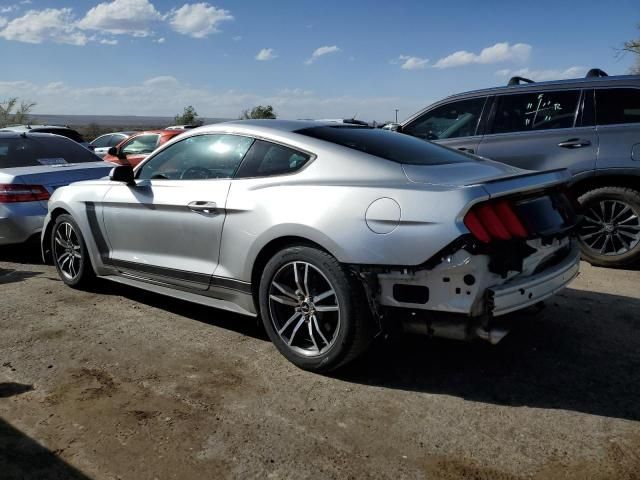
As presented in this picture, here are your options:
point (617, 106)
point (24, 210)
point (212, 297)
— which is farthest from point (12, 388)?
point (617, 106)

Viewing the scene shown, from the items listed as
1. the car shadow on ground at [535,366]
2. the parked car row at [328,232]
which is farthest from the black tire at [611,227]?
the parked car row at [328,232]

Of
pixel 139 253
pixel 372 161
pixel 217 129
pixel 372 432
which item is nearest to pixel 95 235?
pixel 139 253

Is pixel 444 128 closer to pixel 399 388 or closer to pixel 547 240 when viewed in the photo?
pixel 547 240

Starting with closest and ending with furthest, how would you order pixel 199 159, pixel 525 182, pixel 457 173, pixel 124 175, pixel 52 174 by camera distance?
pixel 525 182
pixel 457 173
pixel 199 159
pixel 124 175
pixel 52 174

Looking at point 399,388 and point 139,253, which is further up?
point 139,253

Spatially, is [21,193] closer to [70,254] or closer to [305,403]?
[70,254]

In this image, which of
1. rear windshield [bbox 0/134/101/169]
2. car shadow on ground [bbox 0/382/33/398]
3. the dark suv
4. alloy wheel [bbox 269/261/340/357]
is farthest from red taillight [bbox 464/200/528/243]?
rear windshield [bbox 0/134/101/169]

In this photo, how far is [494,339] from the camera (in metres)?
3.09

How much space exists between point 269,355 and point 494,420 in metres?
1.52

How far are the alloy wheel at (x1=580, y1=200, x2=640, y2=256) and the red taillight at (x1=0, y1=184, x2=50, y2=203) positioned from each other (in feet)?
18.9

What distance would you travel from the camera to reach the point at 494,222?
3.05m

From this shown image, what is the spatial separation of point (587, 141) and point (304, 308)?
13.1 ft

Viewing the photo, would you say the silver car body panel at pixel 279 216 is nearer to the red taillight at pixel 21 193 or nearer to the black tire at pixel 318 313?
the black tire at pixel 318 313

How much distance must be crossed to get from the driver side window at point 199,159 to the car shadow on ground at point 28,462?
2.02 meters
